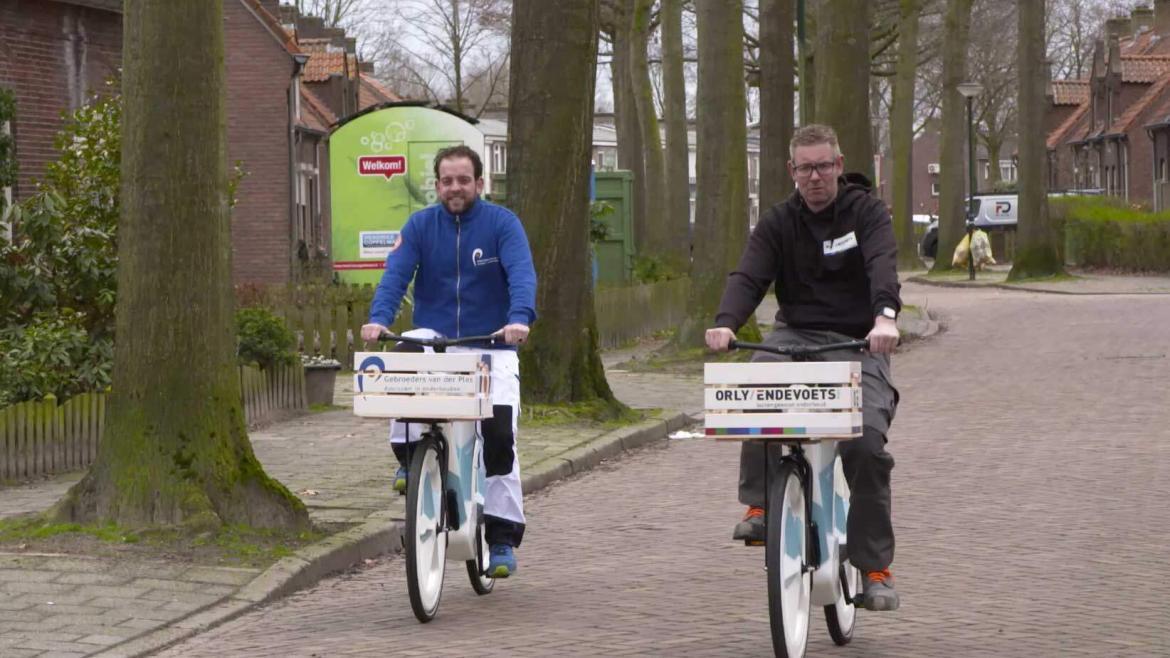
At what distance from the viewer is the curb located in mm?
7035

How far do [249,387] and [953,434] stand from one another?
5.25 meters

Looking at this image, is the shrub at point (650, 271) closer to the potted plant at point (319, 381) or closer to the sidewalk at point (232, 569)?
the potted plant at point (319, 381)

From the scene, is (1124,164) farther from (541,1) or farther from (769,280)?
(769,280)

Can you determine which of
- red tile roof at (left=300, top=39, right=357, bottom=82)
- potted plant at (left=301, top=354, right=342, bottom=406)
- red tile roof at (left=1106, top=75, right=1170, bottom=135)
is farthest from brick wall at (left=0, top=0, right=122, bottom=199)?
red tile roof at (left=1106, top=75, right=1170, bottom=135)

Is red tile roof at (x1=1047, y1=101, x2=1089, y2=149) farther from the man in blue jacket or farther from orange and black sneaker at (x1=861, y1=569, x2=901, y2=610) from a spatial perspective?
orange and black sneaker at (x1=861, y1=569, x2=901, y2=610)

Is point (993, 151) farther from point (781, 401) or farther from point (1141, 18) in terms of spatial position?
point (781, 401)

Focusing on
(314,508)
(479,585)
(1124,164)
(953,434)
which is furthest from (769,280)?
(1124,164)

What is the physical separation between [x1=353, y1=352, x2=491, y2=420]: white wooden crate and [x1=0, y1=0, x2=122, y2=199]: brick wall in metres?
14.2

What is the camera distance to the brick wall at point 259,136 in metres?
40.4

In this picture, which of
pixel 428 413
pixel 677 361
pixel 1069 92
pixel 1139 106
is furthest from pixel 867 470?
pixel 1069 92

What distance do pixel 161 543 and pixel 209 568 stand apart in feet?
1.21

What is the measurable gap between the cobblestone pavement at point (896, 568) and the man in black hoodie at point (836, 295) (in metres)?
0.44

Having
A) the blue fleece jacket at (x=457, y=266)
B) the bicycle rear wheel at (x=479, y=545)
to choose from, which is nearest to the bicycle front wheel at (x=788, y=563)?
the bicycle rear wheel at (x=479, y=545)

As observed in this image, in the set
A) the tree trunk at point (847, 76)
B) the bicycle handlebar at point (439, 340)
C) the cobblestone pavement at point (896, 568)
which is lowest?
the cobblestone pavement at point (896, 568)
